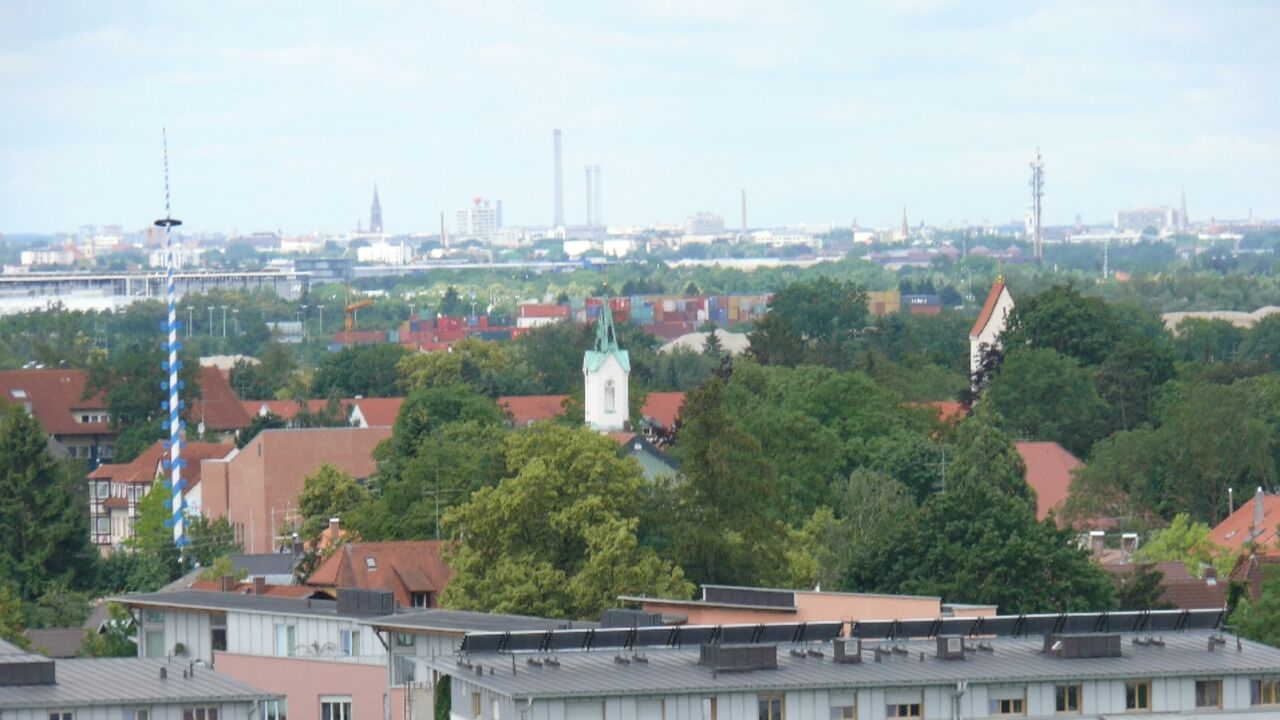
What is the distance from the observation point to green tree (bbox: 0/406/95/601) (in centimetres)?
8006

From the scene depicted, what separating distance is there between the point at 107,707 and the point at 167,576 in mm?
42608

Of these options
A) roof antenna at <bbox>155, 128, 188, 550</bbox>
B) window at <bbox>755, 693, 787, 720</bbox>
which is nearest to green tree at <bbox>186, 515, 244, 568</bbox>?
roof antenna at <bbox>155, 128, 188, 550</bbox>

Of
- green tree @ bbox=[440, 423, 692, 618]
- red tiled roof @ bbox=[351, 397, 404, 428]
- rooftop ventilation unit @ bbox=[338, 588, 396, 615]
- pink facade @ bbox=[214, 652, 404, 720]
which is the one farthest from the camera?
red tiled roof @ bbox=[351, 397, 404, 428]

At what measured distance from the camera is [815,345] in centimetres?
15825

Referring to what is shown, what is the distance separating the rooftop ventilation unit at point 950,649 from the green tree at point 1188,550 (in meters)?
25.5

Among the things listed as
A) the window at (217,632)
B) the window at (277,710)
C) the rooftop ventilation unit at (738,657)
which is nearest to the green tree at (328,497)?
the window at (217,632)

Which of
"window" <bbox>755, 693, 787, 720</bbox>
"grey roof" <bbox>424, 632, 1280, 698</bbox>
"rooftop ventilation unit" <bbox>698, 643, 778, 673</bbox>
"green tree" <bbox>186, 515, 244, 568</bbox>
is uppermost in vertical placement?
"rooftop ventilation unit" <bbox>698, 643, 778, 673</bbox>

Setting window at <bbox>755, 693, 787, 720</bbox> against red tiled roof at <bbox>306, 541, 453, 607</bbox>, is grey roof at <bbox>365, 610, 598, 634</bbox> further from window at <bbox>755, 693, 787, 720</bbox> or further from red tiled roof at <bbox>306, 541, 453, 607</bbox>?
red tiled roof at <bbox>306, 541, 453, 607</bbox>

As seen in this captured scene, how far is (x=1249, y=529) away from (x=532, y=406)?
200ft

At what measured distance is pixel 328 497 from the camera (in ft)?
278

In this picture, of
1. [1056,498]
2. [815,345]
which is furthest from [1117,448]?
[815,345]

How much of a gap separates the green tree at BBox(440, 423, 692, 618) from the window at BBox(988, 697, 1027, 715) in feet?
65.4

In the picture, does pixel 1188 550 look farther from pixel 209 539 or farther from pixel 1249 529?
pixel 209 539

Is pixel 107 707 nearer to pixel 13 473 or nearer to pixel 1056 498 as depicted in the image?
pixel 13 473
